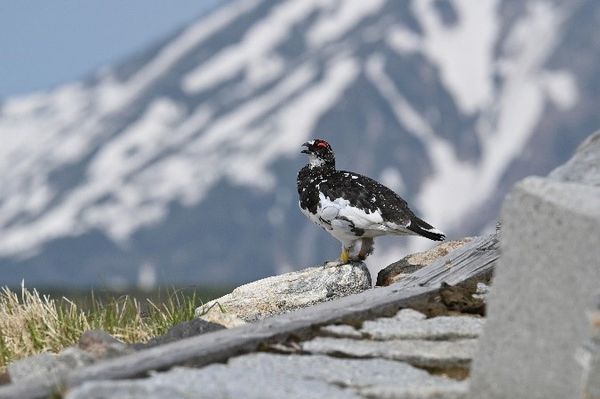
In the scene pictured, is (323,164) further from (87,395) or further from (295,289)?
(87,395)

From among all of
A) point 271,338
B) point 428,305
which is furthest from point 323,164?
point 271,338

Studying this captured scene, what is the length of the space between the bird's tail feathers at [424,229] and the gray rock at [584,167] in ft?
18.1

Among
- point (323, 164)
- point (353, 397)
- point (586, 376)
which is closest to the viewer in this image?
point (586, 376)

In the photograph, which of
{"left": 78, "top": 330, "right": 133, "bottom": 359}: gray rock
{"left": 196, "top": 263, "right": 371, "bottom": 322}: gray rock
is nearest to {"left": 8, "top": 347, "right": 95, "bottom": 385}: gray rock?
{"left": 78, "top": 330, "right": 133, "bottom": 359}: gray rock

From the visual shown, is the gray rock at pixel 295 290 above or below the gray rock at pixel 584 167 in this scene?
above

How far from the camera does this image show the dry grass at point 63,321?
30.6 ft

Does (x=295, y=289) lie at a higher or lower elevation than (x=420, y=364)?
higher

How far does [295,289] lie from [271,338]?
496 centimetres

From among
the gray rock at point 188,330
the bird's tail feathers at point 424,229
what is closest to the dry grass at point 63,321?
the gray rock at point 188,330

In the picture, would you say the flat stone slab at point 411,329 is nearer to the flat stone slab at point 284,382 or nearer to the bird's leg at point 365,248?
the flat stone slab at point 284,382

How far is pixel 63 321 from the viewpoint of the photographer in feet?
31.6

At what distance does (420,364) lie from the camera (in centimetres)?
735

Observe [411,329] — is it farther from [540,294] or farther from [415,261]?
[415,261]

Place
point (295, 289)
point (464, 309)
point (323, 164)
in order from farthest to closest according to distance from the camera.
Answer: point (323, 164), point (295, 289), point (464, 309)
